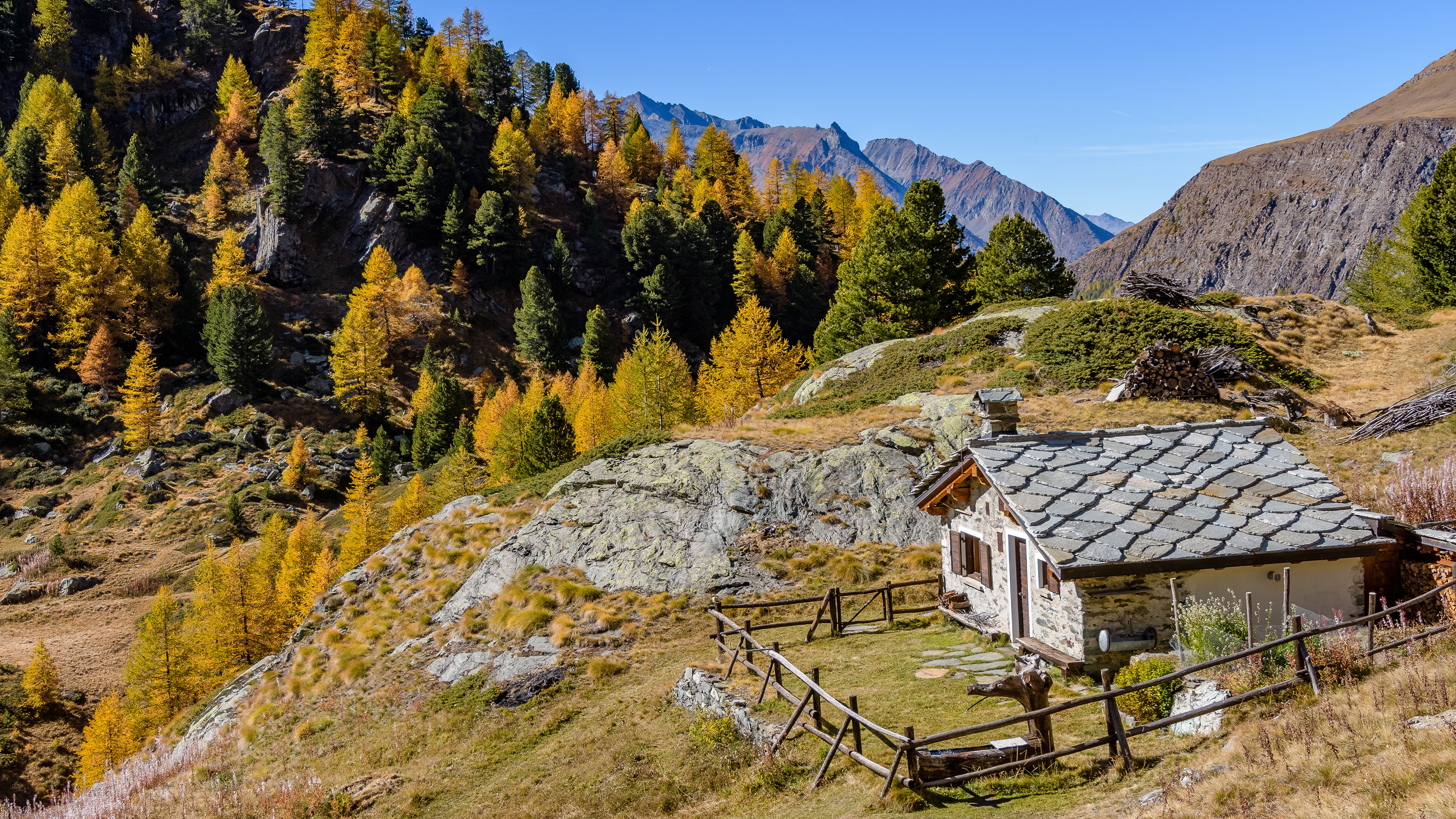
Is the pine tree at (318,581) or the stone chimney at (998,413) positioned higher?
the stone chimney at (998,413)

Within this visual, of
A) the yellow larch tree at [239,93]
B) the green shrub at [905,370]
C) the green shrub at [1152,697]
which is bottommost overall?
the green shrub at [1152,697]

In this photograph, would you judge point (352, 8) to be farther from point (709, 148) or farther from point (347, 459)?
point (347, 459)

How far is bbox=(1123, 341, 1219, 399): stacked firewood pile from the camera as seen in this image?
29.9 m

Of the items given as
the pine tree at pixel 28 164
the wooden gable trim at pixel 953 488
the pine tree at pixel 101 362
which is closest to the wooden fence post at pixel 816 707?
the wooden gable trim at pixel 953 488

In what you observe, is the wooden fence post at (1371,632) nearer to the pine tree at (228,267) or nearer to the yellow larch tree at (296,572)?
the yellow larch tree at (296,572)

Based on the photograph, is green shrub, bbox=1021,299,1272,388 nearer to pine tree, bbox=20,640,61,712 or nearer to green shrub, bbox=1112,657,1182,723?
green shrub, bbox=1112,657,1182,723

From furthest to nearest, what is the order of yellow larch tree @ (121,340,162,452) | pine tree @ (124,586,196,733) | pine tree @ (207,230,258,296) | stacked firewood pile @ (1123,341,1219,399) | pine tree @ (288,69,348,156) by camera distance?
pine tree @ (288,69,348,156), pine tree @ (207,230,258,296), yellow larch tree @ (121,340,162,452), pine tree @ (124,586,196,733), stacked firewood pile @ (1123,341,1219,399)

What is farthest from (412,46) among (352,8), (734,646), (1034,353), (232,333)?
(734,646)

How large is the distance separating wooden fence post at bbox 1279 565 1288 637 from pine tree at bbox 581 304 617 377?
212 ft

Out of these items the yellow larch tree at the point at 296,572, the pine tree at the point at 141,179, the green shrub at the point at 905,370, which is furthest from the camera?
the pine tree at the point at 141,179

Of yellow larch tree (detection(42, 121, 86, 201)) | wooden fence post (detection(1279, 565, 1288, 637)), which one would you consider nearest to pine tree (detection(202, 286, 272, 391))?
Answer: yellow larch tree (detection(42, 121, 86, 201))

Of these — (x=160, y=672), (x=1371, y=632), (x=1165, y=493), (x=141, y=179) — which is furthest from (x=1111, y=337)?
(x=141, y=179)

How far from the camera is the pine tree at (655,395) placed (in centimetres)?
4794

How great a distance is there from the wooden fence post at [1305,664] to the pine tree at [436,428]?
58.4 meters
